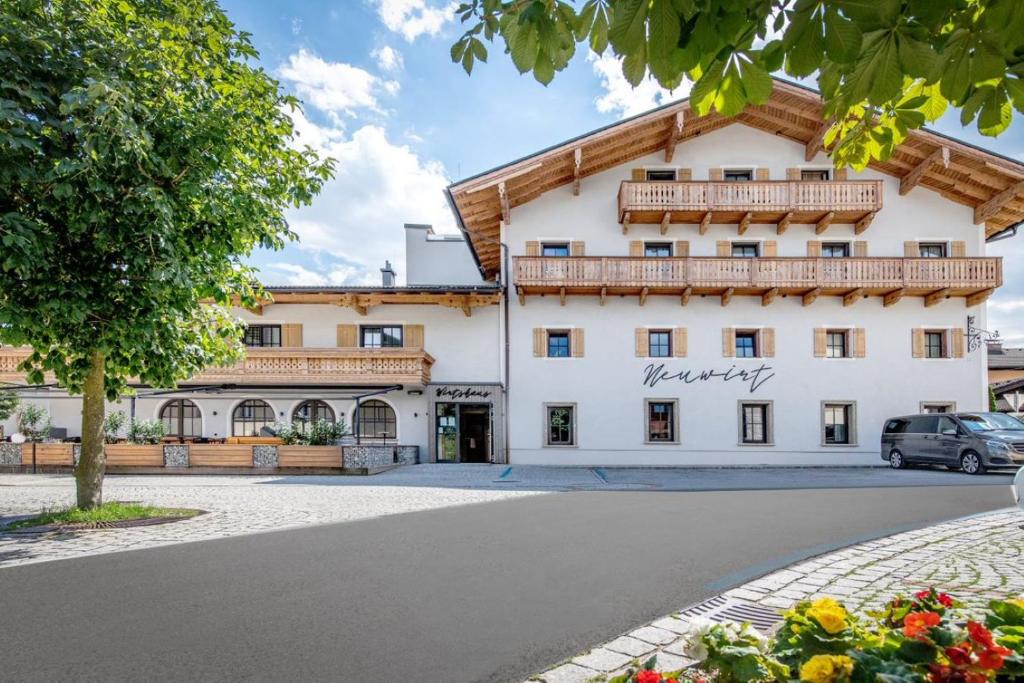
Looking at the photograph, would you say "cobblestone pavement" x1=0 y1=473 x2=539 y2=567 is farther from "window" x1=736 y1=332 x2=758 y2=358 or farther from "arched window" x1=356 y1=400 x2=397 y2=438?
"window" x1=736 y1=332 x2=758 y2=358

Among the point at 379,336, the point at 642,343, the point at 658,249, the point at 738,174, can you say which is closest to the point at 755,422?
the point at 642,343

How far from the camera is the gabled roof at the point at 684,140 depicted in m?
21.3

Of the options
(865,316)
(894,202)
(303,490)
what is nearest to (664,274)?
(865,316)

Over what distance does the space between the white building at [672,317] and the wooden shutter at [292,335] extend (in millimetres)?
51

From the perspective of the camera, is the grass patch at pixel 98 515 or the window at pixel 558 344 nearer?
the grass patch at pixel 98 515

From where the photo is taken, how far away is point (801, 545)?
7168 mm

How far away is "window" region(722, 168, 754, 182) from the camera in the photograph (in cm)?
2306

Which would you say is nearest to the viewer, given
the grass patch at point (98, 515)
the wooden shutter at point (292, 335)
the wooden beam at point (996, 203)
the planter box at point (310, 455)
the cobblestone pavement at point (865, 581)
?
the cobblestone pavement at point (865, 581)

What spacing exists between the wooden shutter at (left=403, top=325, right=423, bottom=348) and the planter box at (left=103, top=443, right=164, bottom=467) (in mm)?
8535

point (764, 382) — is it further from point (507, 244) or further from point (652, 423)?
point (507, 244)

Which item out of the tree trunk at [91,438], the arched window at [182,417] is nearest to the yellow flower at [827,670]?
the tree trunk at [91,438]

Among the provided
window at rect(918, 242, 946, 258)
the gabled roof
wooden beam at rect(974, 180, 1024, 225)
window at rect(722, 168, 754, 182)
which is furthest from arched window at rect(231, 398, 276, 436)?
wooden beam at rect(974, 180, 1024, 225)

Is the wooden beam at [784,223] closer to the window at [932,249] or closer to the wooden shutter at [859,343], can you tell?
the wooden shutter at [859,343]

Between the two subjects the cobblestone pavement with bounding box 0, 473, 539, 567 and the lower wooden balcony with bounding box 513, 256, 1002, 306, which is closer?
the cobblestone pavement with bounding box 0, 473, 539, 567
